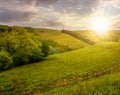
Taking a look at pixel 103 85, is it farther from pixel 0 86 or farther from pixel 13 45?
pixel 13 45

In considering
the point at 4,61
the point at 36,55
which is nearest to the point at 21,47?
the point at 36,55

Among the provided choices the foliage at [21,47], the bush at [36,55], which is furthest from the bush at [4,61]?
the bush at [36,55]

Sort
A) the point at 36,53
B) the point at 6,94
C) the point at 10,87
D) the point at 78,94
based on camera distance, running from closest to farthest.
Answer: the point at 78,94
the point at 6,94
the point at 10,87
the point at 36,53

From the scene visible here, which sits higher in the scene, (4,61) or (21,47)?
(21,47)

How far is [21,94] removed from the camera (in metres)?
33.6

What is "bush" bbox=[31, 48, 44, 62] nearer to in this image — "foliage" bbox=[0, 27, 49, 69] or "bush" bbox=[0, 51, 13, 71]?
"foliage" bbox=[0, 27, 49, 69]

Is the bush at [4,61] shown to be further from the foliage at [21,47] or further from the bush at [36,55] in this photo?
the bush at [36,55]

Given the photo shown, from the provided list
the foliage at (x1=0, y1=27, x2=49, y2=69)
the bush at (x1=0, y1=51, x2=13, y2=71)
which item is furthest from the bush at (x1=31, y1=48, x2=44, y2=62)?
the bush at (x1=0, y1=51, x2=13, y2=71)

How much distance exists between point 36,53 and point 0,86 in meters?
43.2

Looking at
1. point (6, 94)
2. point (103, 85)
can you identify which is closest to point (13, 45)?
point (6, 94)

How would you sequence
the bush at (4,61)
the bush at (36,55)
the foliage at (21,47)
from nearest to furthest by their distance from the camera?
the bush at (4,61) < the foliage at (21,47) < the bush at (36,55)

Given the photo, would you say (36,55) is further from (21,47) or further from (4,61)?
(4,61)

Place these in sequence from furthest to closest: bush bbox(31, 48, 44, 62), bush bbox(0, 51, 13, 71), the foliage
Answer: bush bbox(31, 48, 44, 62) < the foliage < bush bbox(0, 51, 13, 71)

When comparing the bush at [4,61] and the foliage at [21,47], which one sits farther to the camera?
the foliage at [21,47]
